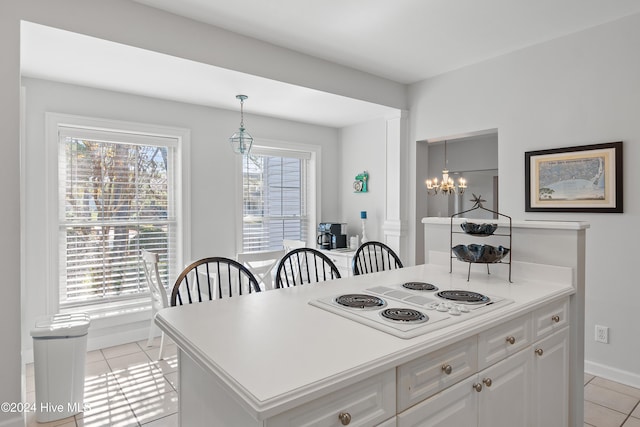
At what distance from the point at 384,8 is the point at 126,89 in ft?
8.09

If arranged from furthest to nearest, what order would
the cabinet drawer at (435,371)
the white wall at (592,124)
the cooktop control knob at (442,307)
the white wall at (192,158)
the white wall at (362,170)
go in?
the white wall at (362,170) < the white wall at (192,158) < the white wall at (592,124) < the cooktop control knob at (442,307) < the cabinet drawer at (435,371)

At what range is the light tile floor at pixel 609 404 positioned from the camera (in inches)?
91.9

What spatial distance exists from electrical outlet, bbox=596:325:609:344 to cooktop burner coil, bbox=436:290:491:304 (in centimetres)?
194

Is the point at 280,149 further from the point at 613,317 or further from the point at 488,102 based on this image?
the point at 613,317

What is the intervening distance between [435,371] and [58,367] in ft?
7.74

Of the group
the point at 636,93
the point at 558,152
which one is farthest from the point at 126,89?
the point at 636,93

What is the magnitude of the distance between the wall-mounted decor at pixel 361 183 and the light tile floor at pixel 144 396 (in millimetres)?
3008

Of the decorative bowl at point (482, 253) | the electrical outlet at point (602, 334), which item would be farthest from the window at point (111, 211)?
the electrical outlet at point (602, 334)

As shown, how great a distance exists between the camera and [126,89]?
350cm

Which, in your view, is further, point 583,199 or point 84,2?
point 583,199

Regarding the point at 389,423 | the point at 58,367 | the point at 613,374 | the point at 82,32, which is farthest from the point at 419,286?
the point at 82,32

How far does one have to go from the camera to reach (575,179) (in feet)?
9.92

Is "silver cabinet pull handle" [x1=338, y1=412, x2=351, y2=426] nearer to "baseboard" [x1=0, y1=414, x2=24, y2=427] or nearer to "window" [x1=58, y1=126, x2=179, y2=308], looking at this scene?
"baseboard" [x1=0, y1=414, x2=24, y2=427]

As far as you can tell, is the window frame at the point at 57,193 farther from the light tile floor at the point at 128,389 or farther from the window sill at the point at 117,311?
the light tile floor at the point at 128,389
